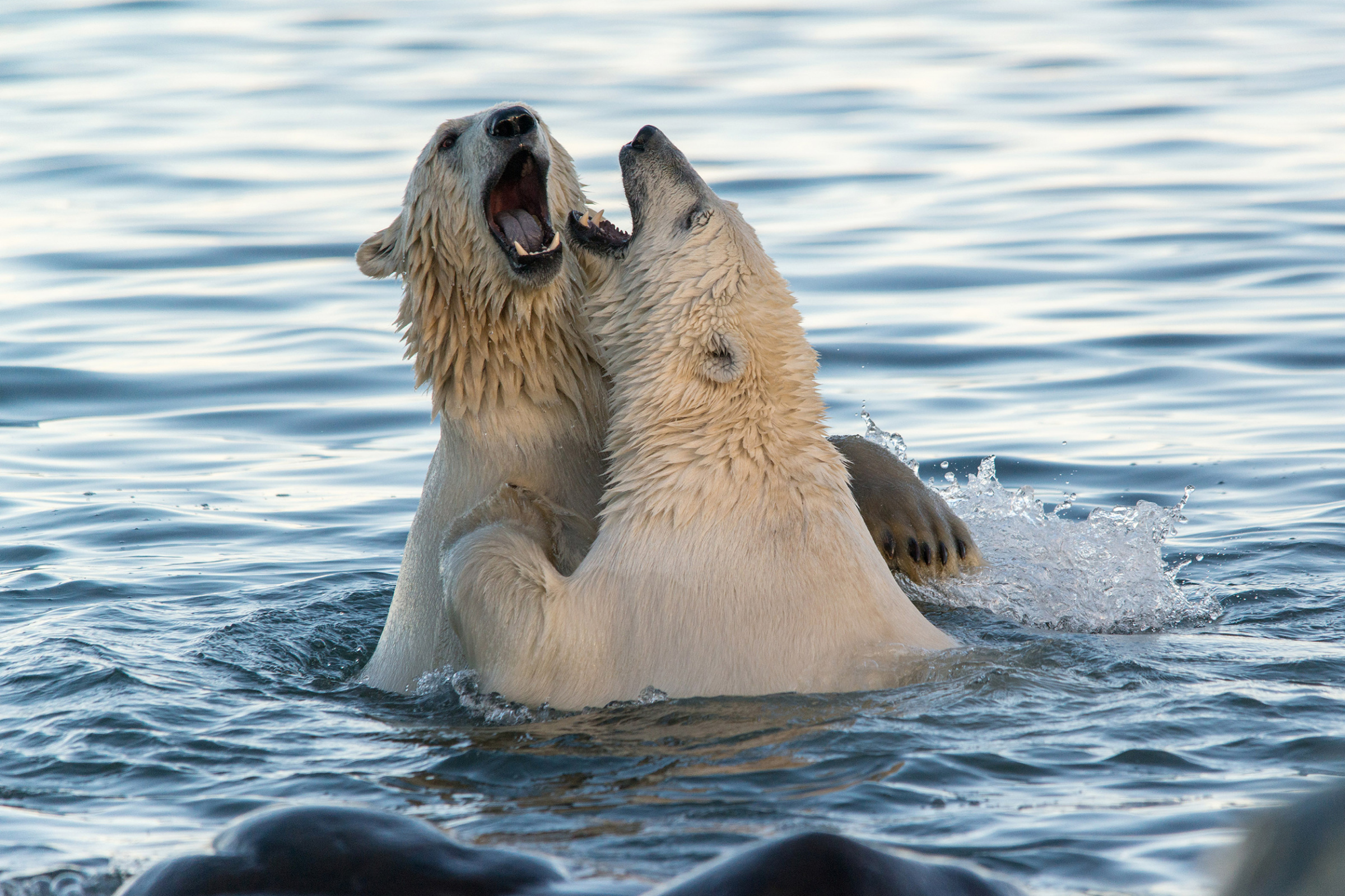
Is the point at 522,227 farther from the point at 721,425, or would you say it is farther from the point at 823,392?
the point at 823,392

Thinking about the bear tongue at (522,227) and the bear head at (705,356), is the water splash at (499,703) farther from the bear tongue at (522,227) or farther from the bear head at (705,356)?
the bear tongue at (522,227)

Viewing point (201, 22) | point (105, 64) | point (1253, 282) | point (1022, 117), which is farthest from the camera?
point (201, 22)

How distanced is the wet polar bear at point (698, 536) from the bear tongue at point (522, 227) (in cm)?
74

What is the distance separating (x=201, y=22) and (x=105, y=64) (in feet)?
7.95

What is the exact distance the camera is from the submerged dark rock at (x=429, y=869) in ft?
9.84

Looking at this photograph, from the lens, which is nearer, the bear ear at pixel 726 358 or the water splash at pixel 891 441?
the bear ear at pixel 726 358

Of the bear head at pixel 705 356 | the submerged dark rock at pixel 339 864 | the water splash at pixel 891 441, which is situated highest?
the bear head at pixel 705 356

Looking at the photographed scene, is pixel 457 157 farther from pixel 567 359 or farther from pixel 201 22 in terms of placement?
pixel 201 22

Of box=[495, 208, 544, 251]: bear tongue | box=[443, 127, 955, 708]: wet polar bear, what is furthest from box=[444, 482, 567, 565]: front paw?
box=[495, 208, 544, 251]: bear tongue

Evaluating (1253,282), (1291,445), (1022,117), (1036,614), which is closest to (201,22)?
(1022,117)

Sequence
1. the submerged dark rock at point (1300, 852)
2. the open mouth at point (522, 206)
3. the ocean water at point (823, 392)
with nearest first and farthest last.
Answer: the submerged dark rock at point (1300, 852) → the ocean water at point (823, 392) → the open mouth at point (522, 206)

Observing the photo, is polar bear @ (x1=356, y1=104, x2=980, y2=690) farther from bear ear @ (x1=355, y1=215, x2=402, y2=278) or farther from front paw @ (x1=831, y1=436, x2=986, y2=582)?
front paw @ (x1=831, y1=436, x2=986, y2=582)

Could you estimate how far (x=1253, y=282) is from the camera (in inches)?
446

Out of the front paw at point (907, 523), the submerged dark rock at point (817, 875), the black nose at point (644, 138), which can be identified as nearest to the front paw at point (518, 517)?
the black nose at point (644, 138)
